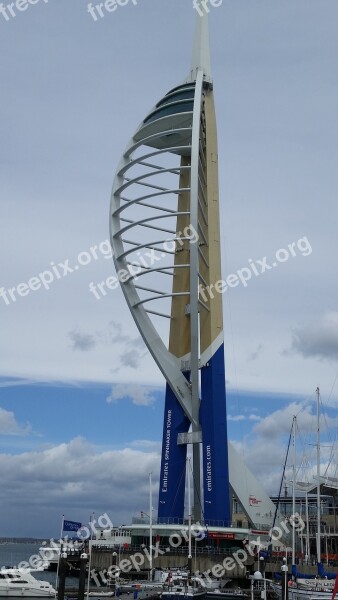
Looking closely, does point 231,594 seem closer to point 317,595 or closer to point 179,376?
point 317,595

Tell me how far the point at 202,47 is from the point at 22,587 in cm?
4332

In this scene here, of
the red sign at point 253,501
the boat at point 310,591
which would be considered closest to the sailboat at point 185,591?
the boat at point 310,591

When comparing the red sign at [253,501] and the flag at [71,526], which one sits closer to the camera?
the flag at [71,526]

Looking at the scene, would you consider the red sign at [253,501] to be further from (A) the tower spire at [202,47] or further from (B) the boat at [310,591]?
(A) the tower spire at [202,47]

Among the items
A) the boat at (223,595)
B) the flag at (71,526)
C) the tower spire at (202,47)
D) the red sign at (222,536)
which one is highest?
the tower spire at (202,47)

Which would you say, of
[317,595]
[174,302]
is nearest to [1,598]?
[317,595]

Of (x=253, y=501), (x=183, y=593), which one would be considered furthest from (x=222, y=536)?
(x=183, y=593)

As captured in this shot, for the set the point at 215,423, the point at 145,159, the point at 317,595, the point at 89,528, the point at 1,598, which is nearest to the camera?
the point at 317,595

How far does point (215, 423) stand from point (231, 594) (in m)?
17.2

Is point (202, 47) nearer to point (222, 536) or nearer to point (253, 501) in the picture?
point (253, 501)

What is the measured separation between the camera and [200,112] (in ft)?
201

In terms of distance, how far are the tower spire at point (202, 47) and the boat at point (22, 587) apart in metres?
39.1

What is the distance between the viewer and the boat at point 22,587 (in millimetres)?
45594

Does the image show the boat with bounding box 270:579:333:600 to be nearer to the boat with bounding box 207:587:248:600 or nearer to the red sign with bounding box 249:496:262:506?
the boat with bounding box 207:587:248:600
